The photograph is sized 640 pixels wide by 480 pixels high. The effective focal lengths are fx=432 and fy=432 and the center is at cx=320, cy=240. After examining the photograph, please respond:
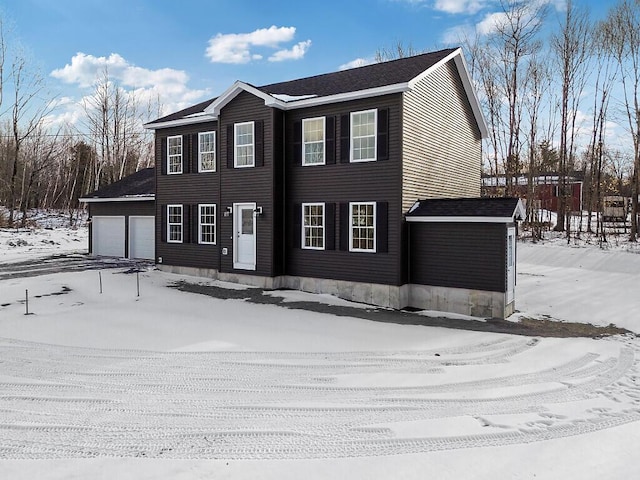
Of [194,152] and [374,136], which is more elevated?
[194,152]

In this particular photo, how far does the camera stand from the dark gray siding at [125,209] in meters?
20.4

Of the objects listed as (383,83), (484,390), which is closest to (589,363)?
(484,390)

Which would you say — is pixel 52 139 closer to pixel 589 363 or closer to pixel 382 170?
pixel 382 170

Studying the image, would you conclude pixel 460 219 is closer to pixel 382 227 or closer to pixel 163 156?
pixel 382 227

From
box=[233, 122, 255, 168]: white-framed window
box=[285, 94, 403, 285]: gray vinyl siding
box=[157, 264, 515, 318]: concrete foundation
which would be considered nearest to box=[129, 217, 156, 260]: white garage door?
box=[233, 122, 255, 168]: white-framed window

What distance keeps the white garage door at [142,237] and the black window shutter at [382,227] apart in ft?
40.4

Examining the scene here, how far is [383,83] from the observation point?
40.9 ft

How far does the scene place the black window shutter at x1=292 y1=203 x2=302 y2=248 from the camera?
557 inches

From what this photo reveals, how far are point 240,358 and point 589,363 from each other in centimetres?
613

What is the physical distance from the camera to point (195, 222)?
53.9ft

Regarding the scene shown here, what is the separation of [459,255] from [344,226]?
11.4ft

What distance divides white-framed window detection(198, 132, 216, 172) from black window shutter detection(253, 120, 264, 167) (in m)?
2.38

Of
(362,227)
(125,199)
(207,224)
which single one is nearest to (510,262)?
(362,227)

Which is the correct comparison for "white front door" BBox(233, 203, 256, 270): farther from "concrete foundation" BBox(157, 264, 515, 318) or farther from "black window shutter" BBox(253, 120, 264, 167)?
"black window shutter" BBox(253, 120, 264, 167)
